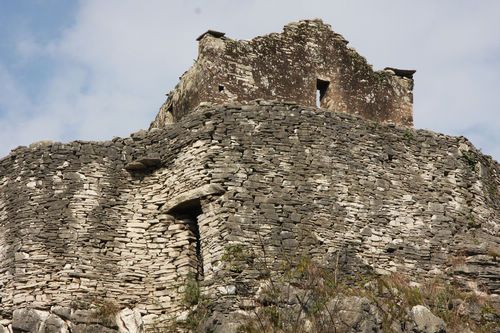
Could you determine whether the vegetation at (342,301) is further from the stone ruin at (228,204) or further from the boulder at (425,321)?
the stone ruin at (228,204)

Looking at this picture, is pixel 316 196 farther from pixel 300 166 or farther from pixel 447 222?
pixel 447 222

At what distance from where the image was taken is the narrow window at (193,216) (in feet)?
70.0

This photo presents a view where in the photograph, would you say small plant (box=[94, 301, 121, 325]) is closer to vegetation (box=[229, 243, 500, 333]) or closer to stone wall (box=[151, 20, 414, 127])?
vegetation (box=[229, 243, 500, 333])

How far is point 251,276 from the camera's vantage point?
66.2ft

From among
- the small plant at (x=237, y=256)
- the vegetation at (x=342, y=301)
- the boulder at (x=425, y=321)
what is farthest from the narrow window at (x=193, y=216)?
the boulder at (x=425, y=321)

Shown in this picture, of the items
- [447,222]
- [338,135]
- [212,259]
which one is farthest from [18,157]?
[447,222]

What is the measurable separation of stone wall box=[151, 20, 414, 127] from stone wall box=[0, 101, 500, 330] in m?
0.99

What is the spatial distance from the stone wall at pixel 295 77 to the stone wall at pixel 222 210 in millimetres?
991

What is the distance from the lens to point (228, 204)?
21.0 meters

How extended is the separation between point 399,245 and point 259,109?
3.77m

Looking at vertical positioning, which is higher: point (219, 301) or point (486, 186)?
point (486, 186)

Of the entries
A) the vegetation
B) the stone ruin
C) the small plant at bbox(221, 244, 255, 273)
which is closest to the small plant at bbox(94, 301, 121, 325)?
the stone ruin

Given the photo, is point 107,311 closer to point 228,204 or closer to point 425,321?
point 228,204

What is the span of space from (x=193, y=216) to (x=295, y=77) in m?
4.03
